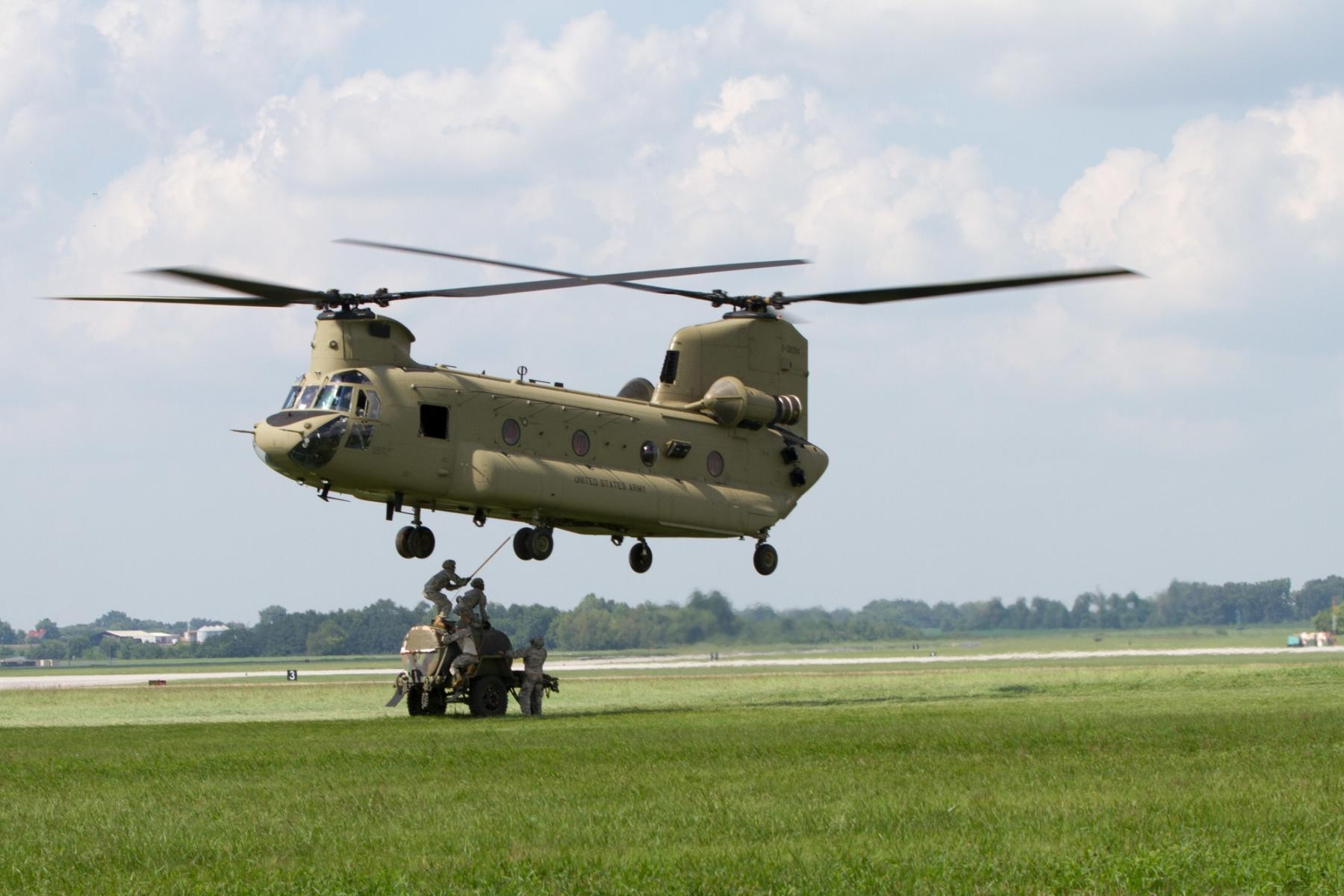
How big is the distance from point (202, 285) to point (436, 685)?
8.11 m

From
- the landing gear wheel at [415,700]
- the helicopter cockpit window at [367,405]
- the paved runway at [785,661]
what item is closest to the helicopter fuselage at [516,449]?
the helicopter cockpit window at [367,405]

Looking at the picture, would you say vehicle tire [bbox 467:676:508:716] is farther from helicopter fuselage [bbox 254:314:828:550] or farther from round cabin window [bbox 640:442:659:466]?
round cabin window [bbox 640:442:659:466]

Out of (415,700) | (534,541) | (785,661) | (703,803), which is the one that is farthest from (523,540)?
(785,661)

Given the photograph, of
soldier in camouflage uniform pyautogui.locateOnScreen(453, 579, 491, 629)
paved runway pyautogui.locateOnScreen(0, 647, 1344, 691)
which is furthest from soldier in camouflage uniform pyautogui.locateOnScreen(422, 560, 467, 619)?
paved runway pyautogui.locateOnScreen(0, 647, 1344, 691)

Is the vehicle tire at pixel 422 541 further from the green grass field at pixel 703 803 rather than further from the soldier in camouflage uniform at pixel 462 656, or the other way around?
the green grass field at pixel 703 803

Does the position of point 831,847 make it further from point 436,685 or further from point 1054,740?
point 436,685

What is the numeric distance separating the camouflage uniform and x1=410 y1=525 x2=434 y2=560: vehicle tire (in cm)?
514

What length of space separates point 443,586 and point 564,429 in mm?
4963

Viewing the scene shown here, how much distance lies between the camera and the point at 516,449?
33531 millimetres

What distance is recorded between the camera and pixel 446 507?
3441 cm

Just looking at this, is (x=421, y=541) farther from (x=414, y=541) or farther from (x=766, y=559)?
(x=766, y=559)

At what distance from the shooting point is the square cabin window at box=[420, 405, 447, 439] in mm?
32219

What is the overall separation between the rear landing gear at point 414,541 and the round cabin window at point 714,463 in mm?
6138

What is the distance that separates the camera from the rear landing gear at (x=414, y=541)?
3478cm
